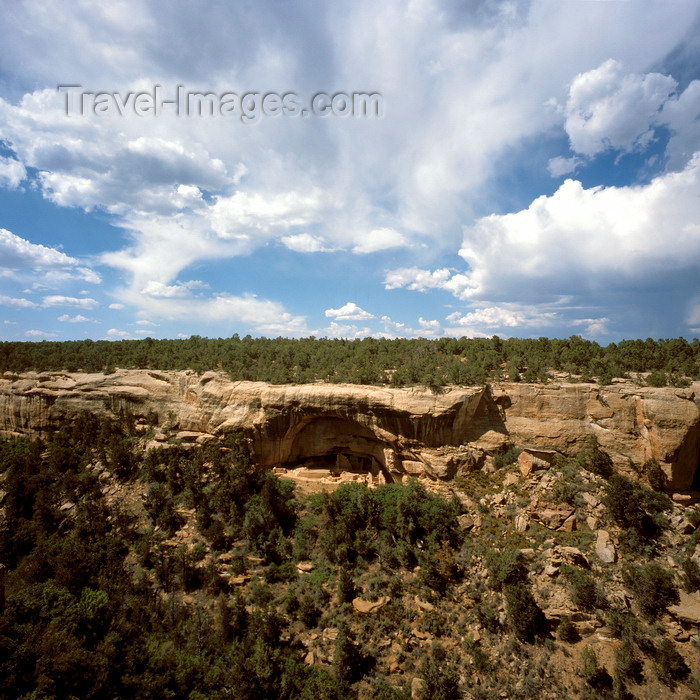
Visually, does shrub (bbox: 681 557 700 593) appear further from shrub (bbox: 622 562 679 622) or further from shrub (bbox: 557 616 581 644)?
shrub (bbox: 557 616 581 644)

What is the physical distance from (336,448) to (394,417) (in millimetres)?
5662

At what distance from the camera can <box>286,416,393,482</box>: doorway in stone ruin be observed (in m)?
24.2

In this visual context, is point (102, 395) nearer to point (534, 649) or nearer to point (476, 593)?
point (476, 593)

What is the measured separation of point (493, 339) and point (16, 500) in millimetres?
35017

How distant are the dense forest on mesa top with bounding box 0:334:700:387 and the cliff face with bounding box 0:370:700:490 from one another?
124 cm

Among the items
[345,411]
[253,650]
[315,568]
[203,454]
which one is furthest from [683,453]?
[203,454]

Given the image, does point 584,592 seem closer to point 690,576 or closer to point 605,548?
point 605,548

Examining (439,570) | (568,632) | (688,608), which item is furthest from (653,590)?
(439,570)

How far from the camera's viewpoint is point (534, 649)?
14289mm

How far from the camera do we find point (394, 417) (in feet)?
71.9

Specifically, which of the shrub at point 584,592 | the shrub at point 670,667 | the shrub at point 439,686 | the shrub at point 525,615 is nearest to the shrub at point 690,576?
the shrub at point 670,667

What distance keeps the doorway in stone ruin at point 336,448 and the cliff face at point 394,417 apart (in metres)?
0.07

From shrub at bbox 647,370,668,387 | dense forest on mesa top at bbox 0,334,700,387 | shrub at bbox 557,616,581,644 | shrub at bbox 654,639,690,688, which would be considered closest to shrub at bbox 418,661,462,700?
shrub at bbox 557,616,581,644

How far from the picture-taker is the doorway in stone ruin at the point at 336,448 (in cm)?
2425
